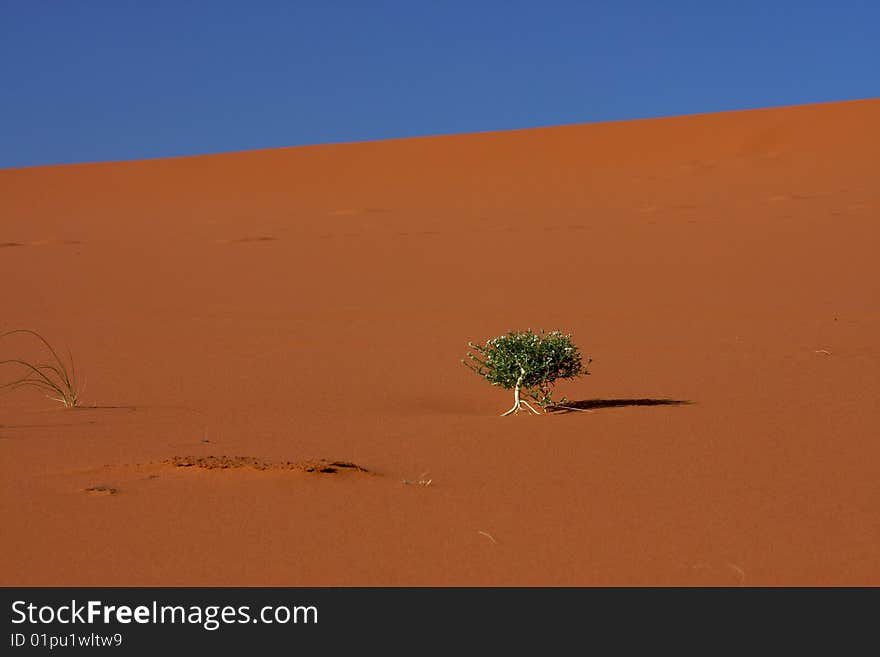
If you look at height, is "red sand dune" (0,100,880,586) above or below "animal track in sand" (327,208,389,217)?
below

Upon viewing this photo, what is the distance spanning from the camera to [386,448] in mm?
5789

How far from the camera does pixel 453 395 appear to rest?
8.23 meters

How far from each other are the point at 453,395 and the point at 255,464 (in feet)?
10.7

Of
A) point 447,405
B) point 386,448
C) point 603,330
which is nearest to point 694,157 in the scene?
point 603,330

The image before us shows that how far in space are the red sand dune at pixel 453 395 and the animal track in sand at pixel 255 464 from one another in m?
0.03

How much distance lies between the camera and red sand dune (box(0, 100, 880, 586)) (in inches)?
156

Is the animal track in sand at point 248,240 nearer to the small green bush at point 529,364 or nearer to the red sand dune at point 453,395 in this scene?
the red sand dune at point 453,395

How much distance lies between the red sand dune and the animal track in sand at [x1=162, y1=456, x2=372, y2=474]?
0.03 metres

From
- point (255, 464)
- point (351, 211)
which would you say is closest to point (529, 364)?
point (255, 464)

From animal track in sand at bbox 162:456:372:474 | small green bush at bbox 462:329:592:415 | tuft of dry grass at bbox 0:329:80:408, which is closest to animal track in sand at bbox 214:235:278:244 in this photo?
tuft of dry grass at bbox 0:329:80:408

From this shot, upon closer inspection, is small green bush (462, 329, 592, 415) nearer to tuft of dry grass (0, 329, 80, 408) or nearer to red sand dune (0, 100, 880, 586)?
red sand dune (0, 100, 880, 586)

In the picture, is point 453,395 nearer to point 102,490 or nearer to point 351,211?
point 102,490

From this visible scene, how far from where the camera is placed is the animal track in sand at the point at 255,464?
5066 millimetres
